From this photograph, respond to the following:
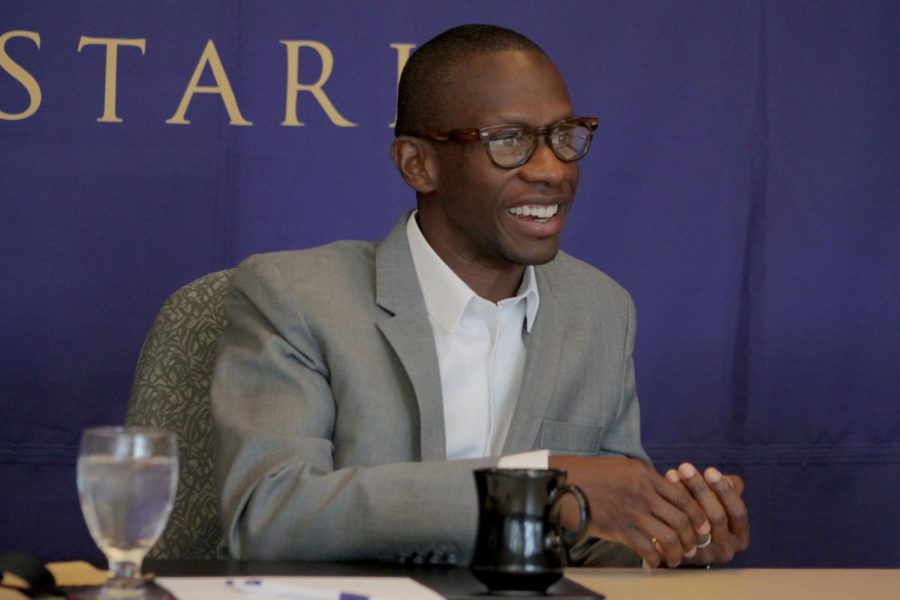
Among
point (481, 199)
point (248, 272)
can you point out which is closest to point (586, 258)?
point (481, 199)

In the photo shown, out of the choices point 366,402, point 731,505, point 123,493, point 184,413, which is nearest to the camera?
point 123,493

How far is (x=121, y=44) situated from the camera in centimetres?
321

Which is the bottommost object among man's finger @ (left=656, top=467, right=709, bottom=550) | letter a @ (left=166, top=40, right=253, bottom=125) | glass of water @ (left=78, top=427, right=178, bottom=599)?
man's finger @ (left=656, top=467, right=709, bottom=550)

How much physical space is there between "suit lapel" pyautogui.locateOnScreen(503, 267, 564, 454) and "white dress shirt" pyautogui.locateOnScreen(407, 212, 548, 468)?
2 centimetres

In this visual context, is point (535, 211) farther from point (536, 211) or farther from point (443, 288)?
point (443, 288)

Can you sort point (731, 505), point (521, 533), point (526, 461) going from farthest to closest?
point (731, 505) < point (526, 461) < point (521, 533)

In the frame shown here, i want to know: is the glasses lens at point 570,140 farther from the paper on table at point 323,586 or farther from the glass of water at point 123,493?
the glass of water at point 123,493

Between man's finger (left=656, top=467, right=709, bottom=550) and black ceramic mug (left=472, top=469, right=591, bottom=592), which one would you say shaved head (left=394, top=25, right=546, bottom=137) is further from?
black ceramic mug (left=472, top=469, right=591, bottom=592)

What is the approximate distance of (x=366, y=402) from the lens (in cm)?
205

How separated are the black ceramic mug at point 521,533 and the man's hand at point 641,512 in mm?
370

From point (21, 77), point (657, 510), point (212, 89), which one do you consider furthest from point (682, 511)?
point (21, 77)

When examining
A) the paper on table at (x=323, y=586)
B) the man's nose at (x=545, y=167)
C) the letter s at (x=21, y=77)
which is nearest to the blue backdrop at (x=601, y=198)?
the letter s at (x=21, y=77)

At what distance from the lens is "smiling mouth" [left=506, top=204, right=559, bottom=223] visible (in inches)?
89.0

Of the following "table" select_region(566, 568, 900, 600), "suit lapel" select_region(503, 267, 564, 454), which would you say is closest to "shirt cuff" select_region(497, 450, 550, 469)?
"table" select_region(566, 568, 900, 600)
